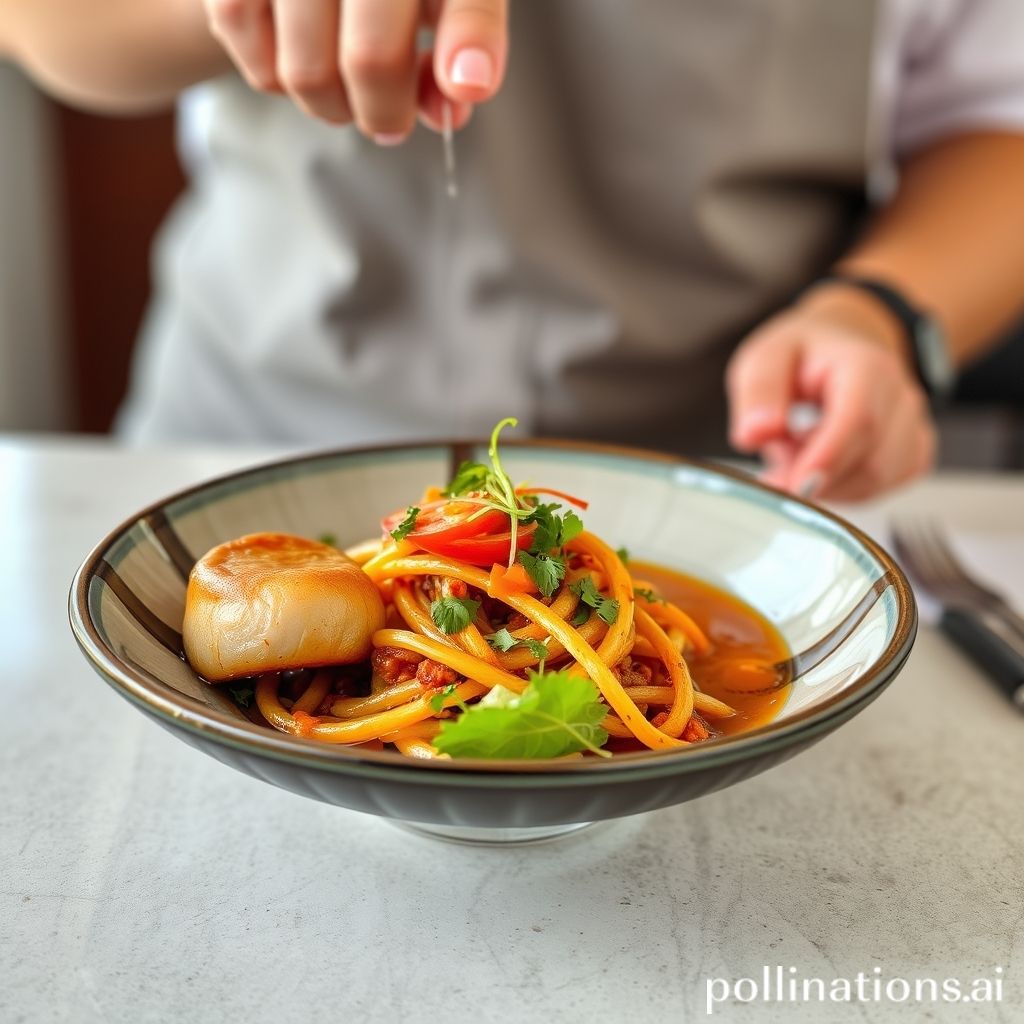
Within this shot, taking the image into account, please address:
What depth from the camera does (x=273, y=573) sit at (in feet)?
3.34

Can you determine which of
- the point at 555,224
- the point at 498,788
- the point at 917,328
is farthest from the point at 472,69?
the point at 917,328

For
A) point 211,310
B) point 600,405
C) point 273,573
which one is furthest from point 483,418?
point 273,573

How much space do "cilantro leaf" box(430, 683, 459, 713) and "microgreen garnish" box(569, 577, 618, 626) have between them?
0.52 ft

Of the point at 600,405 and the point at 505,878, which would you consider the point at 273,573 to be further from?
the point at 600,405

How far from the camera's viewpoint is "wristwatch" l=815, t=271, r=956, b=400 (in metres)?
2.08

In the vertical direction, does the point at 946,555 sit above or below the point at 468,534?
below

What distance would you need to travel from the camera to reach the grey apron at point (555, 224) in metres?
2.09

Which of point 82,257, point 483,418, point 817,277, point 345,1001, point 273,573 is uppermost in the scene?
point 273,573

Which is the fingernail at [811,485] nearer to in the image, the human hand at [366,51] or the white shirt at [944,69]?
the human hand at [366,51]

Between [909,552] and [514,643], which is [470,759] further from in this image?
[909,552]

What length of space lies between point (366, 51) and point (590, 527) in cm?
60

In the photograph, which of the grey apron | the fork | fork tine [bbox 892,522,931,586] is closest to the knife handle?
the fork

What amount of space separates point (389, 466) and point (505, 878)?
58cm

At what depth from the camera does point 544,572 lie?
3.51ft
